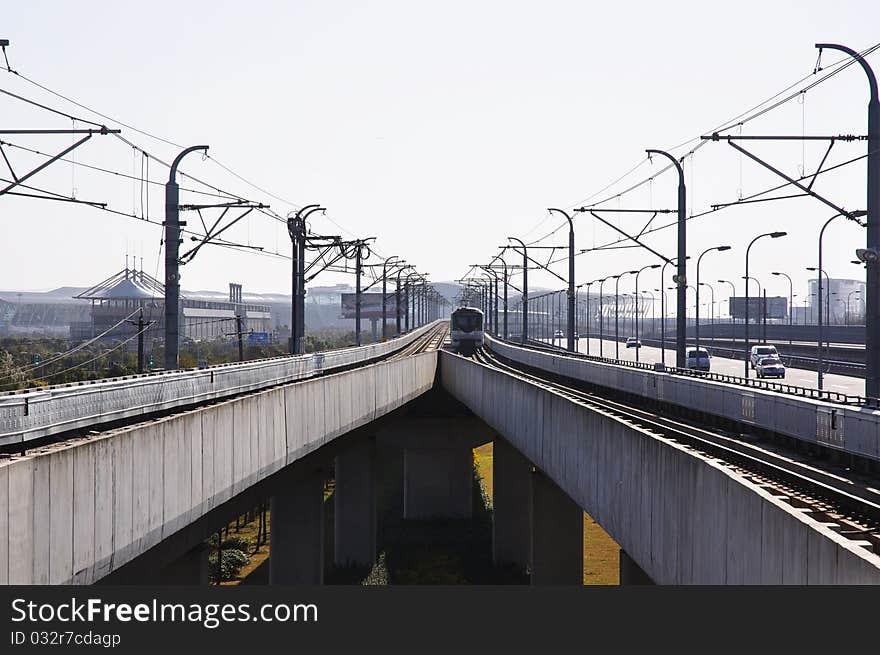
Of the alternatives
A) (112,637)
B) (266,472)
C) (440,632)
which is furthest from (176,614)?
(266,472)

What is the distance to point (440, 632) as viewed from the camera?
1035 centimetres

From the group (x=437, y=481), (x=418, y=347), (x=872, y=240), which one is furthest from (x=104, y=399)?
(x=418, y=347)

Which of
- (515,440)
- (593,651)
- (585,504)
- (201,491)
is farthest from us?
(515,440)

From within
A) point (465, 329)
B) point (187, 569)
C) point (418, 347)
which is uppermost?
point (465, 329)

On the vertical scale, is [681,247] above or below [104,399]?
above

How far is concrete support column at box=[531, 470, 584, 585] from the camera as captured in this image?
→ 4081cm

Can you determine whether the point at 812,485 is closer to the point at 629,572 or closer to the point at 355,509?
the point at 629,572

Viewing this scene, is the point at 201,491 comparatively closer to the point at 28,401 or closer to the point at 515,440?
the point at 28,401

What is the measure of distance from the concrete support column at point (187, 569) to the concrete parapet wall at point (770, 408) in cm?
1324

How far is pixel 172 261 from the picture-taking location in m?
30.1

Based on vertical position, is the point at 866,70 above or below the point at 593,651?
above

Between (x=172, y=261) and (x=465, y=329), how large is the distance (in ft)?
193

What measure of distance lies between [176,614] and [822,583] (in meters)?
6.23

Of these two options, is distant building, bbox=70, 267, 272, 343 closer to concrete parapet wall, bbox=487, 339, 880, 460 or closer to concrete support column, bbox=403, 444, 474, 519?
concrete support column, bbox=403, 444, 474, 519
